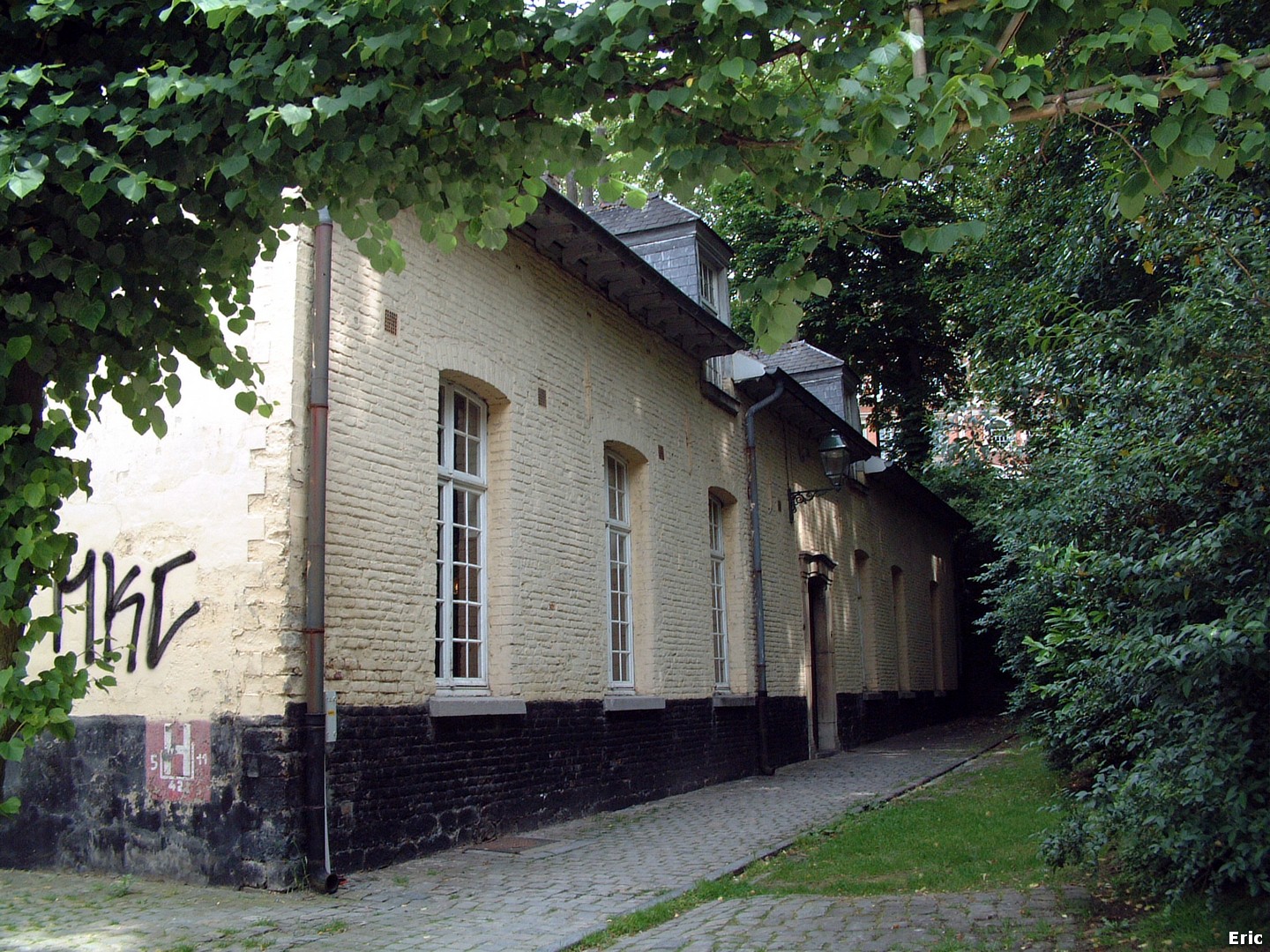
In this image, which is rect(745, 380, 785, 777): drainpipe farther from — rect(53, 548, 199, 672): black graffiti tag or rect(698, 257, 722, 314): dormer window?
rect(53, 548, 199, 672): black graffiti tag

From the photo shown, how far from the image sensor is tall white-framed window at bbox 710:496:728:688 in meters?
14.7

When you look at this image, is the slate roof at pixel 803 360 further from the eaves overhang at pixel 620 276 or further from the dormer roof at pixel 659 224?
the eaves overhang at pixel 620 276

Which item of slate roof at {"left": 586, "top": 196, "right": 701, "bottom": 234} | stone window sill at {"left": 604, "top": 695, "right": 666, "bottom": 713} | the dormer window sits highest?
slate roof at {"left": 586, "top": 196, "right": 701, "bottom": 234}

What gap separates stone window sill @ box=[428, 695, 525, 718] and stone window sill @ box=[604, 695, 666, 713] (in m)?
1.75

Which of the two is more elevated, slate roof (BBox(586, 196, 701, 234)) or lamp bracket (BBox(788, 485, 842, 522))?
slate roof (BBox(586, 196, 701, 234))

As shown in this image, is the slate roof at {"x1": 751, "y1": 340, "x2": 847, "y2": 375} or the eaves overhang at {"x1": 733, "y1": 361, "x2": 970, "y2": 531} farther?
the slate roof at {"x1": 751, "y1": 340, "x2": 847, "y2": 375}

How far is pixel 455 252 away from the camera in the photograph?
31.1 ft

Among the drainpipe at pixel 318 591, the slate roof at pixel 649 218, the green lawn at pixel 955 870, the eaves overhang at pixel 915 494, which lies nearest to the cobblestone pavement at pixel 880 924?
the green lawn at pixel 955 870

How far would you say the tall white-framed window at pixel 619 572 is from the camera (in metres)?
12.0

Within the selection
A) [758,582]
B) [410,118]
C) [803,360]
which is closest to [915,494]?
[803,360]

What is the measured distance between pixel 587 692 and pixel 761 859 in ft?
9.81

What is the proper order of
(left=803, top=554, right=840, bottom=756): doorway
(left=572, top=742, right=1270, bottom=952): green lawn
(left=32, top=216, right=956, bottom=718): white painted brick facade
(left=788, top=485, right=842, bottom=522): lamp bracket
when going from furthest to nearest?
(left=803, top=554, right=840, bottom=756): doorway
(left=788, top=485, right=842, bottom=522): lamp bracket
(left=32, top=216, right=956, bottom=718): white painted brick facade
(left=572, top=742, right=1270, bottom=952): green lawn

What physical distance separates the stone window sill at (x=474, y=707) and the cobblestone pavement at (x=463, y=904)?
1.03m

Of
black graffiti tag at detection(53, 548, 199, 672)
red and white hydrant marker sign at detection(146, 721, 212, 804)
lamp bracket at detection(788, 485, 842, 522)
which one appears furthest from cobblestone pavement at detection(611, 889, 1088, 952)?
lamp bracket at detection(788, 485, 842, 522)
